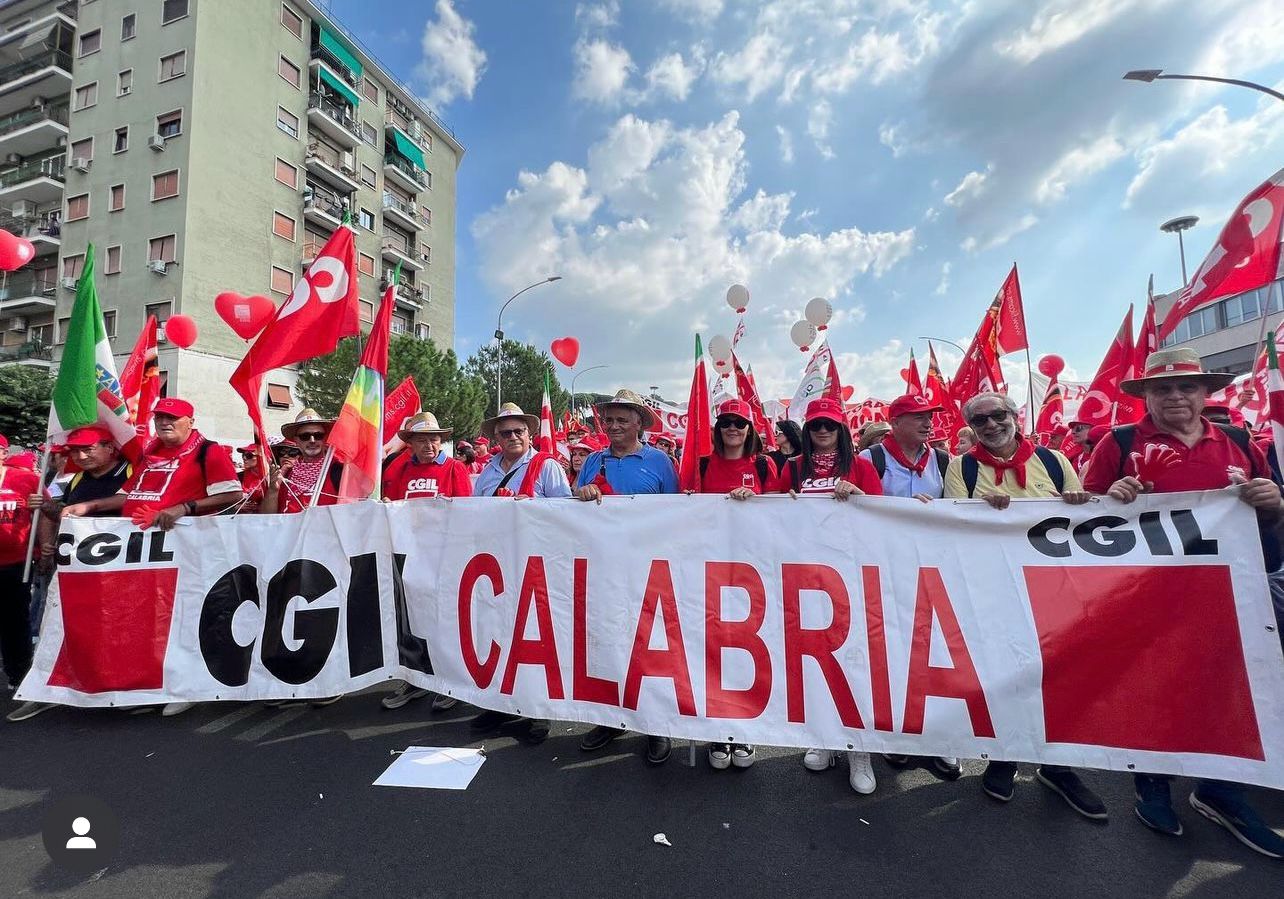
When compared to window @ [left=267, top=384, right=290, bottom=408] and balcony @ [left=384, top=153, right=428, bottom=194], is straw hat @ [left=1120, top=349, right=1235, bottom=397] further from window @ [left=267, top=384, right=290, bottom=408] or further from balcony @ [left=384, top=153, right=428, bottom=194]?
balcony @ [left=384, top=153, right=428, bottom=194]

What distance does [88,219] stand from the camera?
27.1 m

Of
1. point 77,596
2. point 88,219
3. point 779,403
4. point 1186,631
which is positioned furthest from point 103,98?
point 1186,631

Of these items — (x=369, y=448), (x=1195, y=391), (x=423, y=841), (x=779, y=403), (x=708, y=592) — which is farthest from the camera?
(x=779, y=403)

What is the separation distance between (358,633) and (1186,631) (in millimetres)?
4223

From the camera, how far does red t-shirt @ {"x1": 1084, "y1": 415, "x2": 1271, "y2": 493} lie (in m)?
2.86

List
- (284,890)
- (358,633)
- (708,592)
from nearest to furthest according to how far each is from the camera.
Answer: (284,890) → (708,592) → (358,633)

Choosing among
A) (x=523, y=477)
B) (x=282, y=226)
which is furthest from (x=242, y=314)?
(x=282, y=226)

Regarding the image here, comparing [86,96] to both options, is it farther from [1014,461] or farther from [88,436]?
[1014,461]

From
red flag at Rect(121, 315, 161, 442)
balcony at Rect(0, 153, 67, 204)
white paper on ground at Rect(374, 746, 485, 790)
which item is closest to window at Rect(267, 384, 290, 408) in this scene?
balcony at Rect(0, 153, 67, 204)

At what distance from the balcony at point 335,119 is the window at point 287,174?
327 centimetres

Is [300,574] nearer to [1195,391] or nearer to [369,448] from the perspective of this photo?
[369,448]

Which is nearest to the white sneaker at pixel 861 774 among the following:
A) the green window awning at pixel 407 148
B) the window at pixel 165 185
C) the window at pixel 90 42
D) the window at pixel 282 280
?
the window at pixel 282 280

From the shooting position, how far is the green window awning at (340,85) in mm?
31078

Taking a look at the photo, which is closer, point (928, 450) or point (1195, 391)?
point (1195, 391)
